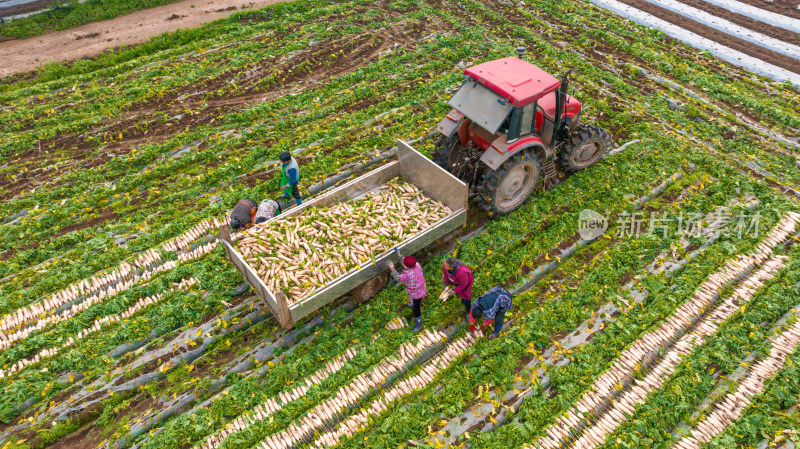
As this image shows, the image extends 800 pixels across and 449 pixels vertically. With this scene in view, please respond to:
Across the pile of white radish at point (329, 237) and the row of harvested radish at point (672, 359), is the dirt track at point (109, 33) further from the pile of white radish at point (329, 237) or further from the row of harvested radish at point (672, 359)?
the row of harvested radish at point (672, 359)

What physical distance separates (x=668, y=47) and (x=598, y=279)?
12125 mm

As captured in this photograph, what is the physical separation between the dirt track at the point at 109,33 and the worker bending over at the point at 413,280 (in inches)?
698

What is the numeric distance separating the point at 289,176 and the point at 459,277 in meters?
4.57

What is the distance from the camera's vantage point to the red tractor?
8820 millimetres

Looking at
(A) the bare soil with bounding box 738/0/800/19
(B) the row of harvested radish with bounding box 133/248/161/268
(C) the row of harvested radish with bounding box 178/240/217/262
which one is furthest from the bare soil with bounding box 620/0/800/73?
(B) the row of harvested radish with bounding box 133/248/161/268

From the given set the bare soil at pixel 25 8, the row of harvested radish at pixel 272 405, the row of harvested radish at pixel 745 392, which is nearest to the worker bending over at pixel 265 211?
the row of harvested radish at pixel 272 405

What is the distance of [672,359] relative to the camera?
283 inches

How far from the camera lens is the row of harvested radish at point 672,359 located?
6.46 m

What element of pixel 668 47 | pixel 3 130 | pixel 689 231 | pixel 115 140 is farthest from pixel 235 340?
pixel 668 47

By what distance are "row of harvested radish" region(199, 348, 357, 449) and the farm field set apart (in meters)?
0.03

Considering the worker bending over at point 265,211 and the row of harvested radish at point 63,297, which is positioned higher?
the worker bending over at point 265,211

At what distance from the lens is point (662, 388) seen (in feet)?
22.4

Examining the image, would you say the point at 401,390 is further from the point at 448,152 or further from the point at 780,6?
the point at 780,6

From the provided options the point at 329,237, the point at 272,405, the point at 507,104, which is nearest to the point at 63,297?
the point at 272,405
